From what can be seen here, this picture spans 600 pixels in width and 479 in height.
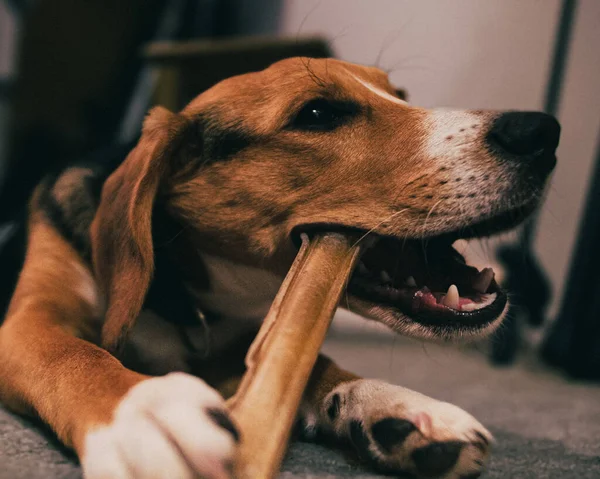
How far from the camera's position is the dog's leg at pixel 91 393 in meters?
0.84

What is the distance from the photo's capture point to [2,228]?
7.60 feet

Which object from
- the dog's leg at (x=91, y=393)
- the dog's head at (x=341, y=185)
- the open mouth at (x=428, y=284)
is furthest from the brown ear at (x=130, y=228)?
the open mouth at (x=428, y=284)

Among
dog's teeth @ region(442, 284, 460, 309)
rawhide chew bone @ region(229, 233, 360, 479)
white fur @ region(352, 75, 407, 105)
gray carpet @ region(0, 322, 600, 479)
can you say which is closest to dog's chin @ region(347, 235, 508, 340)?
dog's teeth @ region(442, 284, 460, 309)

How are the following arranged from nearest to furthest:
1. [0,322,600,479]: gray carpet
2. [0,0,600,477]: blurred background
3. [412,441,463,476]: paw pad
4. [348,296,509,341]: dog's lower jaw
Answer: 1. [412,441,463,476]: paw pad
2. [0,322,600,479]: gray carpet
3. [348,296,509,341]: dog's lower jaw
4. [0,0,600,477]: blurred background

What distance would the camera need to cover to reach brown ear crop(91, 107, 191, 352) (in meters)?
1.37

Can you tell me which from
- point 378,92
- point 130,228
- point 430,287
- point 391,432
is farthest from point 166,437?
point 378,92

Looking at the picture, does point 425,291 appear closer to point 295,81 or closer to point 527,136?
point 527,136

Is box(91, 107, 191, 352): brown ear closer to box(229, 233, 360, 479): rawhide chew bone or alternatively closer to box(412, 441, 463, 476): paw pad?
box(229, 233, 360, 479): rawhide chew bone

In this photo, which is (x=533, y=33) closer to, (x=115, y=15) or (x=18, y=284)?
(x=18, y=284)

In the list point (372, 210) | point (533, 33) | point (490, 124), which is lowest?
point (372, 210)

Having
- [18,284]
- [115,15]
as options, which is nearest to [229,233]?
[18,284]

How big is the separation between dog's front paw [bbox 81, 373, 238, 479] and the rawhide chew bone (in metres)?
0.04

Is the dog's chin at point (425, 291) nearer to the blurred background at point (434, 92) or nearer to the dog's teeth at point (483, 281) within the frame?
the dog's teeth at point (483, 281)

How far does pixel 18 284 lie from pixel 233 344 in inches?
24.6
